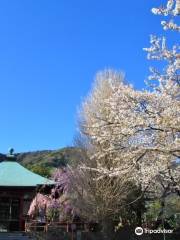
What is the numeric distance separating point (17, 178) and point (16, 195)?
1.13 meters

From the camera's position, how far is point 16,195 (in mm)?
33062

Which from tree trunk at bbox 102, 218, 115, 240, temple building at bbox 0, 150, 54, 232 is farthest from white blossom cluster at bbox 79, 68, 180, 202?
temple building at bbox 0, 150, 54, 232

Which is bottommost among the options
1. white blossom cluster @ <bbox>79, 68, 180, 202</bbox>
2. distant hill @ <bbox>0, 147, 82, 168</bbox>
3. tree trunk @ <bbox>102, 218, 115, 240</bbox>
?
tree trunk @ <bbox>102, 218, 115, 240</bbox>

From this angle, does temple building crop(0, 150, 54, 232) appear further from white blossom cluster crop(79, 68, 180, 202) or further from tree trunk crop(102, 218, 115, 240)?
white blossom cluster crop(79, 68, 180, 202)

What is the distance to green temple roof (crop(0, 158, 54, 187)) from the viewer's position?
31938mm

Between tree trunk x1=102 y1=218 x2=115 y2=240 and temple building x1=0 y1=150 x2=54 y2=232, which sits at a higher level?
temple building x1=0 y1=150 x2=54 y2=232

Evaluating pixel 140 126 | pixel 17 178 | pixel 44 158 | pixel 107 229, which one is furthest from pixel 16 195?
pixel 44 158

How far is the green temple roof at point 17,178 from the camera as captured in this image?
31.9m

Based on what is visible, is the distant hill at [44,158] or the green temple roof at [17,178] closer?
the green temple roof at [17,178]

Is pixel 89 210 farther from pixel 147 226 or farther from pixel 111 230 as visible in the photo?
pixel 147 226

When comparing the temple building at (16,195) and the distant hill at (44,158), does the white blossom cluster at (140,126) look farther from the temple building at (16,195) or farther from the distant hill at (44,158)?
the distant hill at (44,158)

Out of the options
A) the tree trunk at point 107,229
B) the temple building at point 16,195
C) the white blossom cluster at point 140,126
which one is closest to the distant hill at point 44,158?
the temple building at point 16,195

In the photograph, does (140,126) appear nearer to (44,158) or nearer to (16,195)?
(16,195)

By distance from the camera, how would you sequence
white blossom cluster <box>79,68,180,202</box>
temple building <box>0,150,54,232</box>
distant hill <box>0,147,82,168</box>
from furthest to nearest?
Result: distant hill <box>0,147,82,168</box> → temple building <box>0,150,54,232</box> → white blossom cluster <box>79,68,180,202</box>
